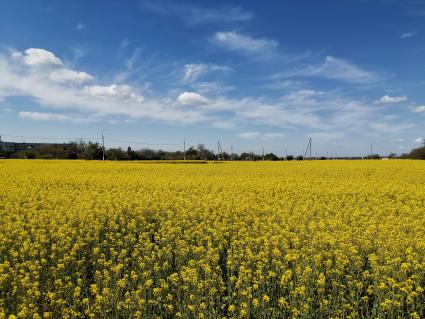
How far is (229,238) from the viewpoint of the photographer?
8664 mm

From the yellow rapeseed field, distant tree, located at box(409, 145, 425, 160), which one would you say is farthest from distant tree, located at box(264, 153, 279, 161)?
the yellow rapeseed field

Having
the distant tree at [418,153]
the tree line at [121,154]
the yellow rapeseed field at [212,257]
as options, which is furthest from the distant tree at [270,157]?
the yellow rapeseed field at [212,257]

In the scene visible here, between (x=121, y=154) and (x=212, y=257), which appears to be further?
(x=121, y=154)

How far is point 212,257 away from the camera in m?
6.35

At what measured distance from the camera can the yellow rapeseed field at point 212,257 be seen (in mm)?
5332

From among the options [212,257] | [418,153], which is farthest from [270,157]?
[212,257]

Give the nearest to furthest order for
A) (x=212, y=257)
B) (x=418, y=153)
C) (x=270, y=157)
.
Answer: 1. (x=212, y=257)
2. (x=418, y=153)
3. (x=270, y=157)

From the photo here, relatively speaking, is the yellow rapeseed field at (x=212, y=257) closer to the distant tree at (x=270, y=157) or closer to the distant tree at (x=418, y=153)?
the distant tree at (x=418, y=153)

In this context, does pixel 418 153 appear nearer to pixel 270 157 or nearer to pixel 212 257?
pixel 270 157

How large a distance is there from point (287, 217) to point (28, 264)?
608 centimetres

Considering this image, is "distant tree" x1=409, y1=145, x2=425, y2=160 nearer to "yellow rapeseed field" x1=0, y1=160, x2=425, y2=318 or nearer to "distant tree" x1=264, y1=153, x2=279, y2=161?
"distant tree" x1=264, y1=153, x2=279, y2=161

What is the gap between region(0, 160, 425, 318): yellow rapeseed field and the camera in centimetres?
533

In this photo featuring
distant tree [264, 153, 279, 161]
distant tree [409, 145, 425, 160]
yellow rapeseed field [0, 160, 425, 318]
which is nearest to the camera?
yellow rapeseed field [0, 160, 425, 318]

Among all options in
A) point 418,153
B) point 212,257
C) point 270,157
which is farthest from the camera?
point 270,157
